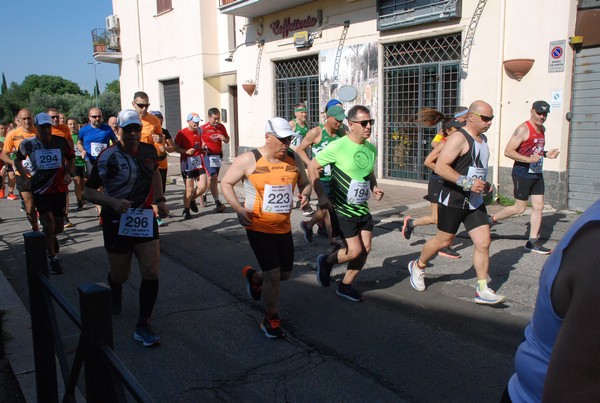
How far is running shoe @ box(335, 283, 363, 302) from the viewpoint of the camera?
5.35 meters

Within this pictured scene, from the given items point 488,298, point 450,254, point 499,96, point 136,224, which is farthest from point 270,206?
point 499,96

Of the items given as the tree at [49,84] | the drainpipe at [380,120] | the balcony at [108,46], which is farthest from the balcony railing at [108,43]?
the tree at [49,84]


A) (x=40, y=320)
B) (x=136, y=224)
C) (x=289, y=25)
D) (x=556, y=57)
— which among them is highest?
(x=289, y=25)

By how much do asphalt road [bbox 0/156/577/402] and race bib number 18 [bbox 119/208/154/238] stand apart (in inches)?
35.3

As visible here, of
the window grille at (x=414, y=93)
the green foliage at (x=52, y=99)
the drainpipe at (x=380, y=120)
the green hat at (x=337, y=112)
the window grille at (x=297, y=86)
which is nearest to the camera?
the green hat at (x=337, y=112)

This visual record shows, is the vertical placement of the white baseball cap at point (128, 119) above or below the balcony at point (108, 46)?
below

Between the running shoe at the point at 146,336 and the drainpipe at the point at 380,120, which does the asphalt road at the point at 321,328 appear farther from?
the drainpipe at the point at 380,120

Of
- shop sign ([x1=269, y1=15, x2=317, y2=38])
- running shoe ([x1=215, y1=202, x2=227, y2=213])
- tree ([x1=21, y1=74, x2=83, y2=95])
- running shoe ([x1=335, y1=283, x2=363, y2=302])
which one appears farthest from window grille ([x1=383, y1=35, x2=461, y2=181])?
tree ([x1=21, y1=74, x2=83, y2=95])

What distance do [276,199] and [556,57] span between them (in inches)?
289

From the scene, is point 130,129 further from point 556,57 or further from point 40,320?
point 556,57

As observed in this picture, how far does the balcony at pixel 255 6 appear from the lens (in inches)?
617

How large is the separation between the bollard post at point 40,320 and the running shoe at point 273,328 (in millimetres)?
1779

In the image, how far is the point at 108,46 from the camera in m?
26.6

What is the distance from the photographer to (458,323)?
4.77 metres
